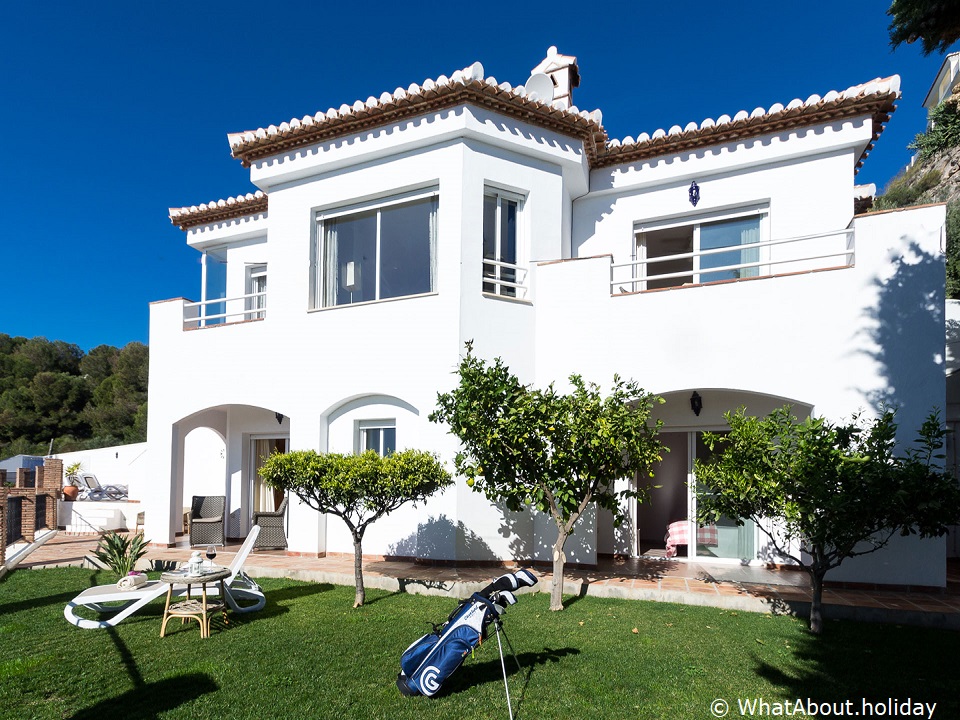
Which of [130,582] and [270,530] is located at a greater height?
[130,582]

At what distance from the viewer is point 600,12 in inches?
799

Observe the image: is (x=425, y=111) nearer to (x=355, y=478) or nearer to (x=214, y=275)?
(x=355, y=478)

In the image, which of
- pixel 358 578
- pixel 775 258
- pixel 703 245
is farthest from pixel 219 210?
pixel 775 258

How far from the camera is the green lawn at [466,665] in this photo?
5426 millimetres

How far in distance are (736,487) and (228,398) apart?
994cm

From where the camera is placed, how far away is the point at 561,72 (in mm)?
13883

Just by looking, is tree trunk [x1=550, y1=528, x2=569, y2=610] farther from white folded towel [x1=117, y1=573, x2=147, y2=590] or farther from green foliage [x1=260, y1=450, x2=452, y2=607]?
white folded towel [x1=117, y1=573, x2=147, y2=590]

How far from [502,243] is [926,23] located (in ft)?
23.2

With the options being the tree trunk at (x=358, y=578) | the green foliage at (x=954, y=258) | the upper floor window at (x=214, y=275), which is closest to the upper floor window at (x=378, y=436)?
the tree trunk at (x=358, y=578)

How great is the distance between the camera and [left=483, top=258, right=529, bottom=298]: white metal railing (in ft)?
37.4

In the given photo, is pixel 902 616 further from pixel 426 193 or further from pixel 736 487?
pixel 426 193

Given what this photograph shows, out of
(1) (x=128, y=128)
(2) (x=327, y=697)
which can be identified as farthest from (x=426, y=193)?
(1) (x=128, y=128)

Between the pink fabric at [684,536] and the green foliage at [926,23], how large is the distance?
8196 millimetres

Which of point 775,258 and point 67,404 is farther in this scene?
point 67,404
